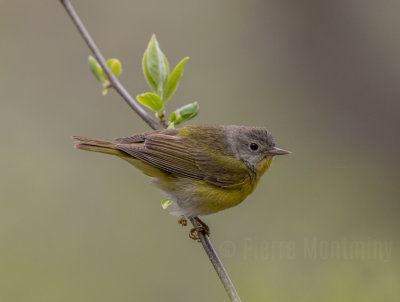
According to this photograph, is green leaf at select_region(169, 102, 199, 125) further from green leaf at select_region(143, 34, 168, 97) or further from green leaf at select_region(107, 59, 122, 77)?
green leaf at select_region(107, 59, 122, 77)

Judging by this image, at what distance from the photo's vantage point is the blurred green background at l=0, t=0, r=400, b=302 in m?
4.47

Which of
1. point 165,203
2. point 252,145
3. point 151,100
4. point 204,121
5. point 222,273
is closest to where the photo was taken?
point 222,273

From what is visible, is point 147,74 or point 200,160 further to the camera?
point 200,160

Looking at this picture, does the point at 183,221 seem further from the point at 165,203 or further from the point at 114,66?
the point at 114,66

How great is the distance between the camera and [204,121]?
632cm

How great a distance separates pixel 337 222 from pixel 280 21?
346cm

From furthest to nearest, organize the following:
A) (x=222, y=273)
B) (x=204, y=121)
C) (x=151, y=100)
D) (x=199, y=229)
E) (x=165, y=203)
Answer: (x=204, y=121)
(x=199, y=229)
(x=165, y=203)
(x=151, y=100)
(x=222, y=273)

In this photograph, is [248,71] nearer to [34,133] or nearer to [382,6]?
[382,6]

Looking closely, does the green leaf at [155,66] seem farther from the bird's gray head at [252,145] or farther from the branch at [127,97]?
the bird's gray head at [252,145]

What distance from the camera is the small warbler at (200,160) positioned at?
3.56m

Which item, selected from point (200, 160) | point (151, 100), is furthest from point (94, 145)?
point (200, 160)

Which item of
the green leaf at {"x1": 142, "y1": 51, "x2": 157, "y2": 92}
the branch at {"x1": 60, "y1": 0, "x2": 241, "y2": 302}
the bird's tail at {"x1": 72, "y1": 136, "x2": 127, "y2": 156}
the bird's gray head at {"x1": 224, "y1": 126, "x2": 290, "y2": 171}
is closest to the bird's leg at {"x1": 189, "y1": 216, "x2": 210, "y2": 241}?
the branch at {"x1": 60, "y1": 0, "x2": 241, "y2": 302}

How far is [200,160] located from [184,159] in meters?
0.14

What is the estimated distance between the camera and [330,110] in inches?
263
